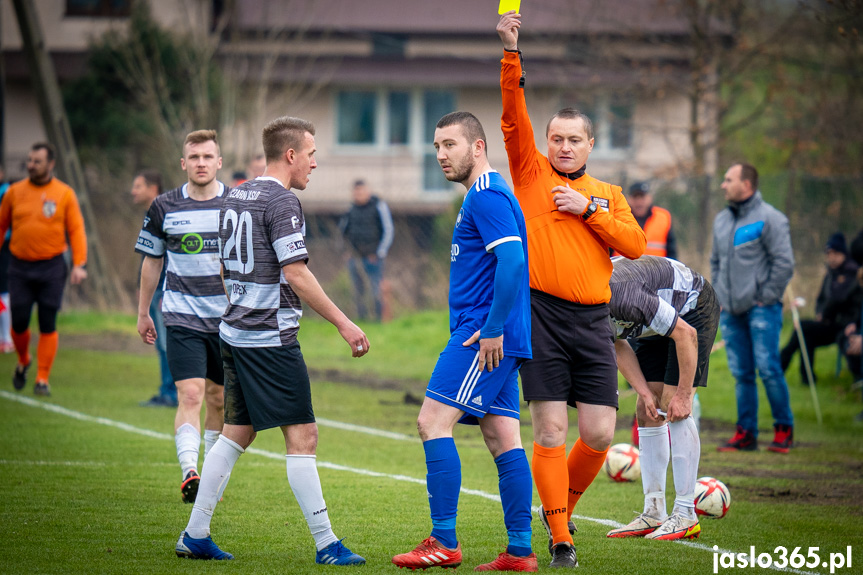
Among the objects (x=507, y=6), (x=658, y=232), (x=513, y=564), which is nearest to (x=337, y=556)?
(x=513, y=564)

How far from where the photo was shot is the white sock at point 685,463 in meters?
5.76

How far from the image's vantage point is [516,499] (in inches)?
190

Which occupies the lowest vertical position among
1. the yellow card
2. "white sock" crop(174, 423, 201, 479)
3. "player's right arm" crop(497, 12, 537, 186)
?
"white sock" crop(174, 423, 201, 479)

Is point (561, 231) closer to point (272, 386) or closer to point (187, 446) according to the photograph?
point (272, 386)

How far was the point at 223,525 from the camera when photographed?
5781mm

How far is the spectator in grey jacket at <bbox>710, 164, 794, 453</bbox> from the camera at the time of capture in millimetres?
8969

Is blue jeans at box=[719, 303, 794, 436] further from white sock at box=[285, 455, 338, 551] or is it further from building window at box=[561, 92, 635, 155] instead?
building window at box=[561, 92, 635, 155]

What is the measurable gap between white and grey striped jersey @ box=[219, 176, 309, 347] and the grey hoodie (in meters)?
5.42

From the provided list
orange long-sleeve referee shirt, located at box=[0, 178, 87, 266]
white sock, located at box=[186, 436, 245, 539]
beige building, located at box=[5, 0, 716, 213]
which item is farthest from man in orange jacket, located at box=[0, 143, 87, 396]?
beige building, located at box=[5, 0, 716, 213]

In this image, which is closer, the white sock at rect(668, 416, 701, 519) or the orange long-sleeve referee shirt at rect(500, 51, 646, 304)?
the orange long-sleeve referee shirt at rect(500, 51, 646, 304)

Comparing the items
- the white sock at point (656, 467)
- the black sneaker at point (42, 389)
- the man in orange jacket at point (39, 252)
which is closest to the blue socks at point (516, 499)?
the white sock at point (656, 467)

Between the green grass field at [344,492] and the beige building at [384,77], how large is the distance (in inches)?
487

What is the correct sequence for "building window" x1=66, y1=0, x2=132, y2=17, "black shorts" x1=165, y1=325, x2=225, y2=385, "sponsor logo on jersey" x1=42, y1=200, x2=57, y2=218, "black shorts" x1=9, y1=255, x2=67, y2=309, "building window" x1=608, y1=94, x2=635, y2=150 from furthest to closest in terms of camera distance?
"building window" x1=66, y1=0, x2=132, y2=17, "building window" x1=608, y1=94, x2=635, y2=150, "sponsor logo on jersey" x1=42, y1=200, x2=57, y2=218, "black shorts" x1=9, y1=255, x2=67, y2=309, "black shorts" x1=165, y1=325, x2=225, y2=385

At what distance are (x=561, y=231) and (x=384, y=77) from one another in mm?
22308
